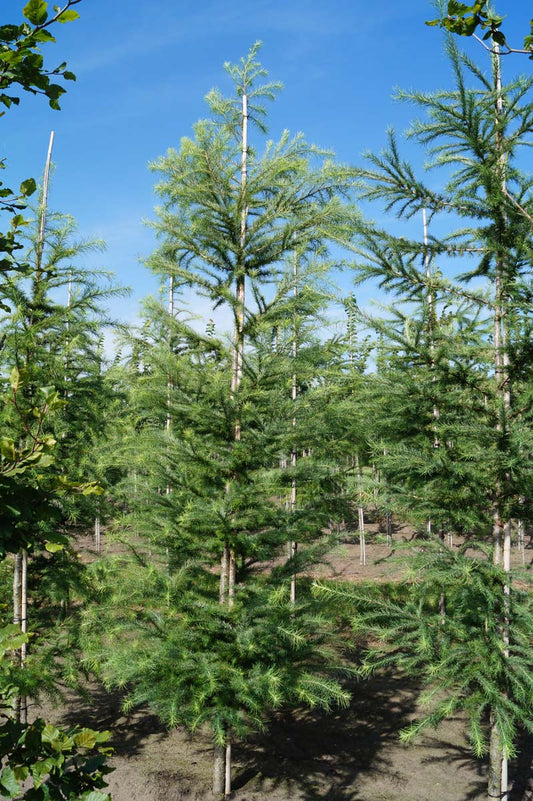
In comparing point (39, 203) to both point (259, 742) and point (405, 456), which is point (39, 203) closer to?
point (405, 456)

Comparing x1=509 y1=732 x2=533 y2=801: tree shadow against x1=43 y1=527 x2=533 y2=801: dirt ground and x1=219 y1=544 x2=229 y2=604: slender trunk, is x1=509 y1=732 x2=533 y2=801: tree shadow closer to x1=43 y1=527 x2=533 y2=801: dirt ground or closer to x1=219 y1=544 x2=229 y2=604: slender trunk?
x1=43 y1=527 x2=533 y2=801: dirt ground

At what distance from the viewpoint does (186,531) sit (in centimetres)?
627

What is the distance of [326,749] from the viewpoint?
7598 mm

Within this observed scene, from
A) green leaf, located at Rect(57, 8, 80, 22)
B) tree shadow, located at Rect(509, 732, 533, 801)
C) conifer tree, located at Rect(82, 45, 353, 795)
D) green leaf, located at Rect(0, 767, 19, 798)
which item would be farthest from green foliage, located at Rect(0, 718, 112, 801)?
tree shadow, located at Rect(509, 732, 533, 801)

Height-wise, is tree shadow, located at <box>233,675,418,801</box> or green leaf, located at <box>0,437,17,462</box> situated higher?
green leaf, located at <box>0,437,17,462</box>

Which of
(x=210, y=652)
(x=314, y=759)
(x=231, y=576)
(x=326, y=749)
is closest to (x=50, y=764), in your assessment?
(x=210, y=652)

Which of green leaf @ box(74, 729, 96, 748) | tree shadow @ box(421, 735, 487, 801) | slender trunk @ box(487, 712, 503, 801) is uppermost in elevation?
green leaf @ box(74, 729, 96, 748)

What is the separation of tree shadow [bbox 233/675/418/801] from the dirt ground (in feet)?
0.04

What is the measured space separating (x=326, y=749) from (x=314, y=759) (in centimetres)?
35

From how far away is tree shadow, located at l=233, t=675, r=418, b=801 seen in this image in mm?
6711

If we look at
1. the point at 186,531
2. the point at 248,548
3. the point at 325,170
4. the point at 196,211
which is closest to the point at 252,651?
the point at 248,548

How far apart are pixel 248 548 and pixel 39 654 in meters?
3.14

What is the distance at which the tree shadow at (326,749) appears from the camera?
264 inches

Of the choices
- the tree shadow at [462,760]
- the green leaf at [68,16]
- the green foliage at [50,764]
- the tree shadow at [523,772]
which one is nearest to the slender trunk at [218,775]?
the tree shadow at [462,760]
